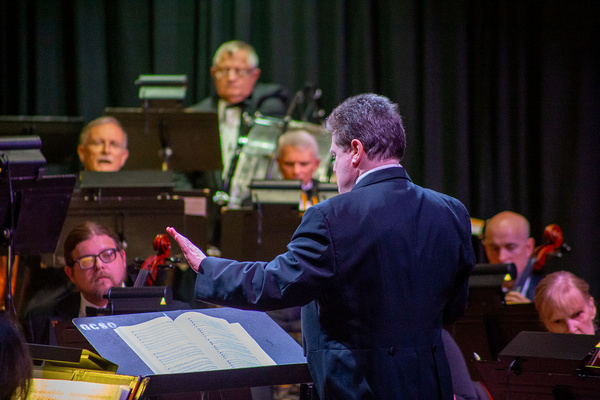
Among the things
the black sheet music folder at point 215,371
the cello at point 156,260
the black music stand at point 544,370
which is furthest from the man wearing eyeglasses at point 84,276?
the black music stand at point 544,370

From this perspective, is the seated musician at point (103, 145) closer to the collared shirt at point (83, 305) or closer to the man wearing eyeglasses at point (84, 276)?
the man wearing eyeglasses at point (84, 276)

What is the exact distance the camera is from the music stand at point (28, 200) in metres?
3.00

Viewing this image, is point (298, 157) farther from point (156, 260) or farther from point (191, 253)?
point (191, 253)

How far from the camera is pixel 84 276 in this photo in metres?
3.47

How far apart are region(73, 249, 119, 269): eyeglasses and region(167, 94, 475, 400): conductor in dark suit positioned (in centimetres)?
148

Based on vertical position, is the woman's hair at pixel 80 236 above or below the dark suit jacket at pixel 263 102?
below

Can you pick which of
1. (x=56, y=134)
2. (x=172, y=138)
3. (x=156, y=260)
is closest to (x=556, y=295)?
(x=156, y=260)

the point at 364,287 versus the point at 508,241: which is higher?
the point at 364,287

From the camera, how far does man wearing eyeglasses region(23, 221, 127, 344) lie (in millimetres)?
3439

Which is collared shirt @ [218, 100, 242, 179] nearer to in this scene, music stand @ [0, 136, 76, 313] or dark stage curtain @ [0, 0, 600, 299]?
dark stage curtain @ [0, 0, 600, 299]

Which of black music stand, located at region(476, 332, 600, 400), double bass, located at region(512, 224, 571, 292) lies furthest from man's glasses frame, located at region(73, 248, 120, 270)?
double bass, located at region(512, 224, 571, 292)

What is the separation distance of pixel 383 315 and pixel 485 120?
14.8 ft

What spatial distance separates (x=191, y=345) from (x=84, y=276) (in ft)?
4.58

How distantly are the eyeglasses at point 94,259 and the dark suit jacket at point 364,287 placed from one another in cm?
152
